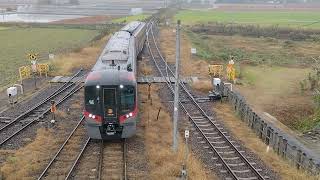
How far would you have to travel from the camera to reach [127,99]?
1942cm

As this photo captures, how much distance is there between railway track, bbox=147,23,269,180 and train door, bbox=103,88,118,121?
14.5 feet

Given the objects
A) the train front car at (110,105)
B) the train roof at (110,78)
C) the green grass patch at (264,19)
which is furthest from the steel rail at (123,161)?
the green grass patch at (264,19)

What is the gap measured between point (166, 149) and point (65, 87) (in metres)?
14.6

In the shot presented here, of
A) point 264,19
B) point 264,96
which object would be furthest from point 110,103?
point 264,19

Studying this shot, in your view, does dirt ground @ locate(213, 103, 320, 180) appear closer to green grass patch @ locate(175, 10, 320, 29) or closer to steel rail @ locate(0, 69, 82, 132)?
steel rail @ locate(0, 69, 82, 132)

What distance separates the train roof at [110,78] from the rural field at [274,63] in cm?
1146

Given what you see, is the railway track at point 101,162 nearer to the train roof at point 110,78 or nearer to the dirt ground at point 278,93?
the train roof at point 110,78

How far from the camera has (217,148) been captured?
19.9m

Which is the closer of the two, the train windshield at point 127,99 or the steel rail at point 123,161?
the steel rail at point 123,161

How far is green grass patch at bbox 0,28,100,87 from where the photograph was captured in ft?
140

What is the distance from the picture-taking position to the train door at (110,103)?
1925 centimetres

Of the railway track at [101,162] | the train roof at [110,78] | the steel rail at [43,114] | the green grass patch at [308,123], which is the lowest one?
the green grass patch at [308,123]

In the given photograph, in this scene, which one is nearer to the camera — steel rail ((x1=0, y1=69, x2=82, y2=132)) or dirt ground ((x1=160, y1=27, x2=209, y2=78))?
steel rail ((x1=0, y1=69, x2=82, y2=132))

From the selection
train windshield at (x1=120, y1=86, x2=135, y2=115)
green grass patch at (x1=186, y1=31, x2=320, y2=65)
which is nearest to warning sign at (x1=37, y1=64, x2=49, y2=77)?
green grass patch at (x1=186, y1=31, x2=320, y2=65)
